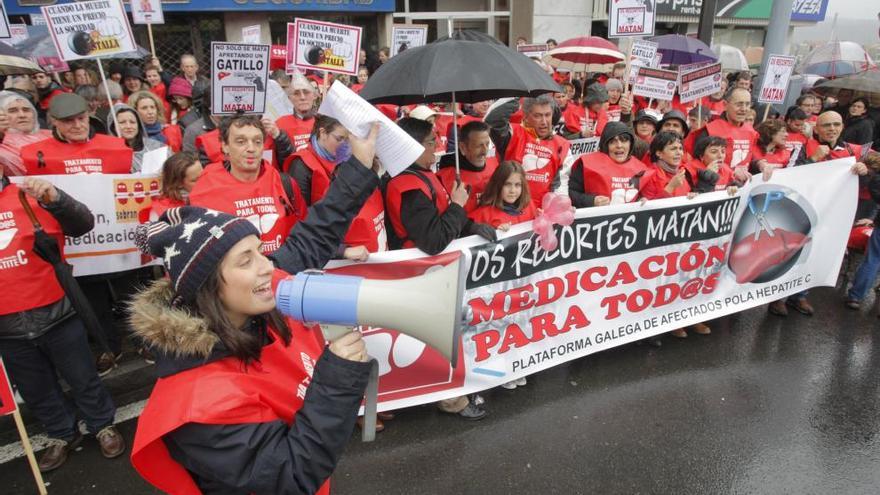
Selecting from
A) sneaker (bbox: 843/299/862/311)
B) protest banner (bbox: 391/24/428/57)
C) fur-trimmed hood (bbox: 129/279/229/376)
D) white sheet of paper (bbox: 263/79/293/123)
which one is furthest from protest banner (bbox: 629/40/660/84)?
fur-trimmed hood (bbox: 129/279/229/376)

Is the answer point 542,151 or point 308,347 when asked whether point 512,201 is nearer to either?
point 542,151

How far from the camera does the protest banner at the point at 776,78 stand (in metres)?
6.34

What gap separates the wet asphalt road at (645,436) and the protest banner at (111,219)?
1.40 m

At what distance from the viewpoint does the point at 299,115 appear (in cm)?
539

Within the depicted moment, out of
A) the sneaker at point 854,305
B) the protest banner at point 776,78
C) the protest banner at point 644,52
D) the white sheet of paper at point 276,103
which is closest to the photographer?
the white sheet of paper at point 276,103

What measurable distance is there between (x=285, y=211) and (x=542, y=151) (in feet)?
8.04

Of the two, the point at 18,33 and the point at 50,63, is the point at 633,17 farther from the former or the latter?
the point at 18,33

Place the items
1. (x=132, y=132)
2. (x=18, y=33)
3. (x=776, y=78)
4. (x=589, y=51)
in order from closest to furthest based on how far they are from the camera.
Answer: (x=132, y=132)
(x=776, y=78)
(x=589, y=51)
(x=18, y=33)

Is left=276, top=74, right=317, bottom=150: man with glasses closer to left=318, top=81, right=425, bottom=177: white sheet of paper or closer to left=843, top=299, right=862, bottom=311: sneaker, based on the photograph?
left=318, top=81, right=425, bottom=177: white sheet of paper

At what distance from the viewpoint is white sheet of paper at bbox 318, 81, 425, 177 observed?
6.02 ft

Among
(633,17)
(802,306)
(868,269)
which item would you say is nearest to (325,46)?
(633,17)

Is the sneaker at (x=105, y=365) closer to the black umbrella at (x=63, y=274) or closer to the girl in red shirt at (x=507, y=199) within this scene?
the black umbrella at (x=63, y=274)

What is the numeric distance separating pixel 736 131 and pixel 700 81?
0.67 metres

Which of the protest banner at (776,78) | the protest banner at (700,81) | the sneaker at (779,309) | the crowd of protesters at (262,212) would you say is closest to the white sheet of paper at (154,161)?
the crowd of protesters at (262,212)
